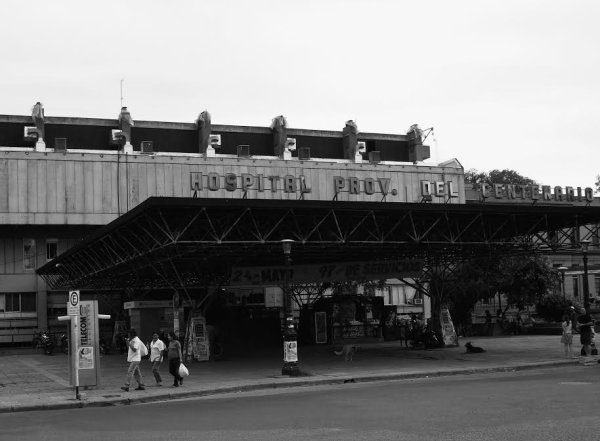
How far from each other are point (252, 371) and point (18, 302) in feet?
121

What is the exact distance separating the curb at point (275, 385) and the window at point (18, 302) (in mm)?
41202

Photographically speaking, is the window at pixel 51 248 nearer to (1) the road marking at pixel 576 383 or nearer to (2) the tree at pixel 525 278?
(2) the tree at pixel 525 278

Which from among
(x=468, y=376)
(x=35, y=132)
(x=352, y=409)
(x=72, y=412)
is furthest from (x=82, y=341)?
(x=35, y=132)

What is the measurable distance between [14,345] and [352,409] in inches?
1917

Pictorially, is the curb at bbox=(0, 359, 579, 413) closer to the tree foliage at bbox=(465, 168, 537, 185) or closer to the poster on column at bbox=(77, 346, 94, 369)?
the poster on column at bbox=(77, 346, 94, 369)

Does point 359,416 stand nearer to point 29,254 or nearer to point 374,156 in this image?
point 29,254

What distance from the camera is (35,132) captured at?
6769cm

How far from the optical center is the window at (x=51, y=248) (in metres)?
64.0

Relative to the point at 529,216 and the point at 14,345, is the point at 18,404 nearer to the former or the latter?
the point at 529,216

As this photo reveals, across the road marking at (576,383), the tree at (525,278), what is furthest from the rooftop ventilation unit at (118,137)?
the road marking at (576,383)

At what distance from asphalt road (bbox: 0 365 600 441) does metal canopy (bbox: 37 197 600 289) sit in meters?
9.39

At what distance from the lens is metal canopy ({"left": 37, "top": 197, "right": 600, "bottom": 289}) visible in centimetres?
3057

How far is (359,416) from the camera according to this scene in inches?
618

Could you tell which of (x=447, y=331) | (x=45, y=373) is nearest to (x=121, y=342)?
(x=45, y=373)
